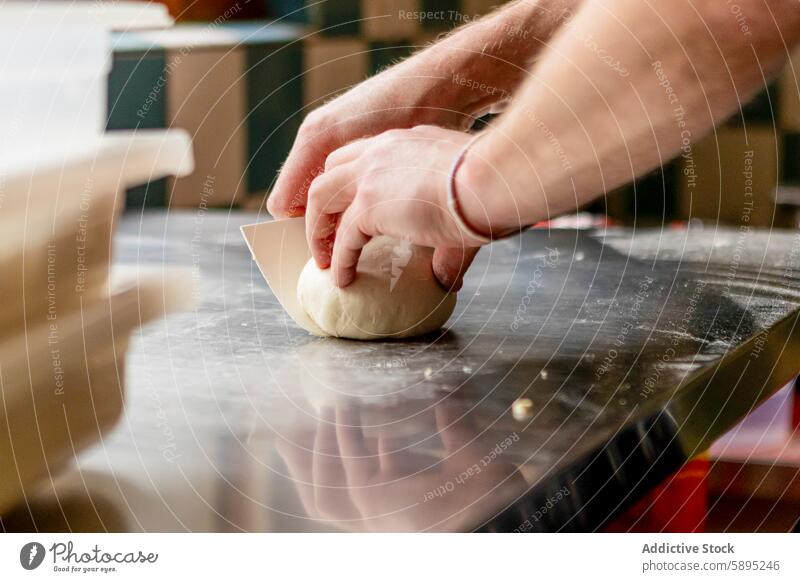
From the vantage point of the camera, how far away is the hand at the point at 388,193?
1.79ft

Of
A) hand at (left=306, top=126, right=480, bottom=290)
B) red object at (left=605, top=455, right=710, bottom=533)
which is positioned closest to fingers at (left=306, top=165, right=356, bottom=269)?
hand at (left=306, top=126, right=480, bottom=290)

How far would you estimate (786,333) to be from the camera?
666mm

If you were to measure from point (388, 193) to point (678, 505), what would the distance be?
1.32 ft

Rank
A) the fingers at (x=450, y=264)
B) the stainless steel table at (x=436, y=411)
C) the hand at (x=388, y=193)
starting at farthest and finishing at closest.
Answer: the fingers at (x=450, y=264) < the hand at (x=388, y=193) < the stainless steel table at (x=436, y=411)

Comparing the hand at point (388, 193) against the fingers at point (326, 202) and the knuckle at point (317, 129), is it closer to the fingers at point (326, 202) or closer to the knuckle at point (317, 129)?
the fingers at point (326, 202)

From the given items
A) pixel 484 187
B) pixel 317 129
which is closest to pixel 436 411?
pixel 484 187

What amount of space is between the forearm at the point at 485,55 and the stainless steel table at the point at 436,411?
183mm

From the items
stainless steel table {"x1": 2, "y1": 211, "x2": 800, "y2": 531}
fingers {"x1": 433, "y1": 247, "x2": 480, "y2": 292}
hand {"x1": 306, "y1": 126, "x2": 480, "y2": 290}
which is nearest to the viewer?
stainless steel table {"x1": 2, "y1": 211, "x2": 800, "y2": 531}

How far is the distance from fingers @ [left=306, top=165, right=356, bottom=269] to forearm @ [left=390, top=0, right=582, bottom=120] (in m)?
0.17

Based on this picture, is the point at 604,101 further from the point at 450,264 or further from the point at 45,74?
the point at 45,74

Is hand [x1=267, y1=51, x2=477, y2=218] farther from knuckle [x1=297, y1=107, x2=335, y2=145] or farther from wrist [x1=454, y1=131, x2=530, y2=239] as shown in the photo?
wrist [x1=454, y1=131, x2=530, y2=239]

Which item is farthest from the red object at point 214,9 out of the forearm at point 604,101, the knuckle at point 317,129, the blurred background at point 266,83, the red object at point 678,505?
the red object at point 678,505

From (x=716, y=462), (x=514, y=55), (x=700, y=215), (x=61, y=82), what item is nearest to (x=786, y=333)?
(x=716, y=462)

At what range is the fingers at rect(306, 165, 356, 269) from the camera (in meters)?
0.58
